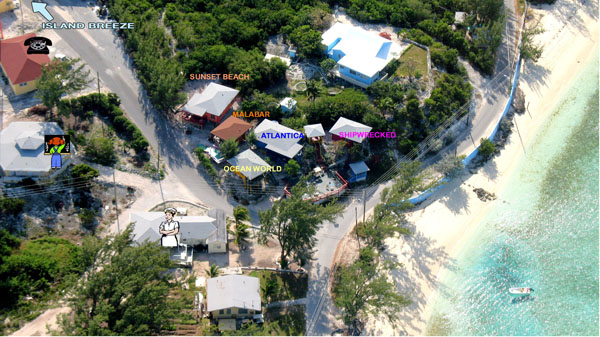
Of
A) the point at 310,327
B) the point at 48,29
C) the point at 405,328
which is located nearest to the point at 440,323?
the point at 405,328

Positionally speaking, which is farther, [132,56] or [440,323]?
[132,56]

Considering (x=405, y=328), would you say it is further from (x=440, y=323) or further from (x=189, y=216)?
(x=189, y=216)

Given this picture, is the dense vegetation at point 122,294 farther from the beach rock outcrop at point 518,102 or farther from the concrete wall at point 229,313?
the beach rock outcrop at point 518,102

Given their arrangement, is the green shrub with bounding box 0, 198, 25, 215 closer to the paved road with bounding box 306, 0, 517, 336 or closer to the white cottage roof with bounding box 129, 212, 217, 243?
the white cottage roof with bounding box 129, 212, 217, 243

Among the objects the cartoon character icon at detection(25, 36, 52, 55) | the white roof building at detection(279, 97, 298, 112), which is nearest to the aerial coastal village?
the cartoon character icon at detection(25, 36, 52, 55)

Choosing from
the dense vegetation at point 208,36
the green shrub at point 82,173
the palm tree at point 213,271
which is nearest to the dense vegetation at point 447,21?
the dense vegetation at point 208,36

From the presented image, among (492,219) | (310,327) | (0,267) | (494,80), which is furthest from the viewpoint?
(494,80)
